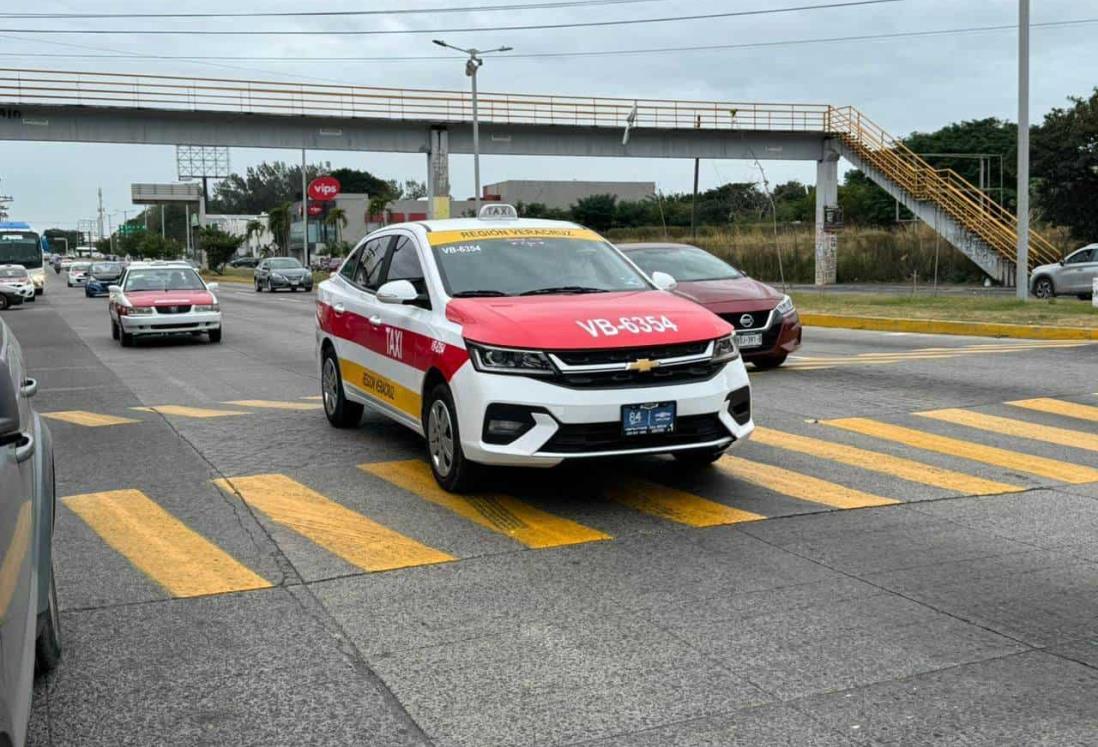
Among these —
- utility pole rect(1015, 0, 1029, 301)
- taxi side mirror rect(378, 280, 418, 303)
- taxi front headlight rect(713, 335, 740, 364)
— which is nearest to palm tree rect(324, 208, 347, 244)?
utility pole rect(1015, 0, 1029, 301)

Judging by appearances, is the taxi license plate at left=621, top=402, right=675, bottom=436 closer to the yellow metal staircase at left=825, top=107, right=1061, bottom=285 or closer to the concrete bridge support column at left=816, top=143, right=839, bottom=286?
the yellow metal staircase at left=825, top=107, right=1061, bottom=285

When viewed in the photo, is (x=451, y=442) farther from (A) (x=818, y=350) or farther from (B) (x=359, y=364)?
(A) (x=818, y=350)

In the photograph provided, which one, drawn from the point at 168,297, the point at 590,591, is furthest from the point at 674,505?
the point at 168,297

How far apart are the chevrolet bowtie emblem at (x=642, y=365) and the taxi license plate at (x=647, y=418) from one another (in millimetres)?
205

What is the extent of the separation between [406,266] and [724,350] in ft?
8.74

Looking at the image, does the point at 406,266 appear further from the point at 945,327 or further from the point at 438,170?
the point at 438,170

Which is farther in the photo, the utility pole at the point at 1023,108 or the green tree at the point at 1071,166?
the green tree at the point at 1071,166

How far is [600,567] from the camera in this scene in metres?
6.03

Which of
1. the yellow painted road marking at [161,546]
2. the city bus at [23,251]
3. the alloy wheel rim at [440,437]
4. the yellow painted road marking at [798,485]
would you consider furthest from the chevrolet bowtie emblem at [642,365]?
the city bus at [23,251]

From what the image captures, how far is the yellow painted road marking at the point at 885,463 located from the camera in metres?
7.80

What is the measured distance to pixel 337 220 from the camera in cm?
12219

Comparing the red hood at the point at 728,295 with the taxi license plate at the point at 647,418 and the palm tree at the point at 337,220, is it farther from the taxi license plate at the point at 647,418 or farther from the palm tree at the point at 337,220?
the palm tree at the point at 337,220

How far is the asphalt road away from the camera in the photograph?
4.18m

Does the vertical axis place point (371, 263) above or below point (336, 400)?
above
